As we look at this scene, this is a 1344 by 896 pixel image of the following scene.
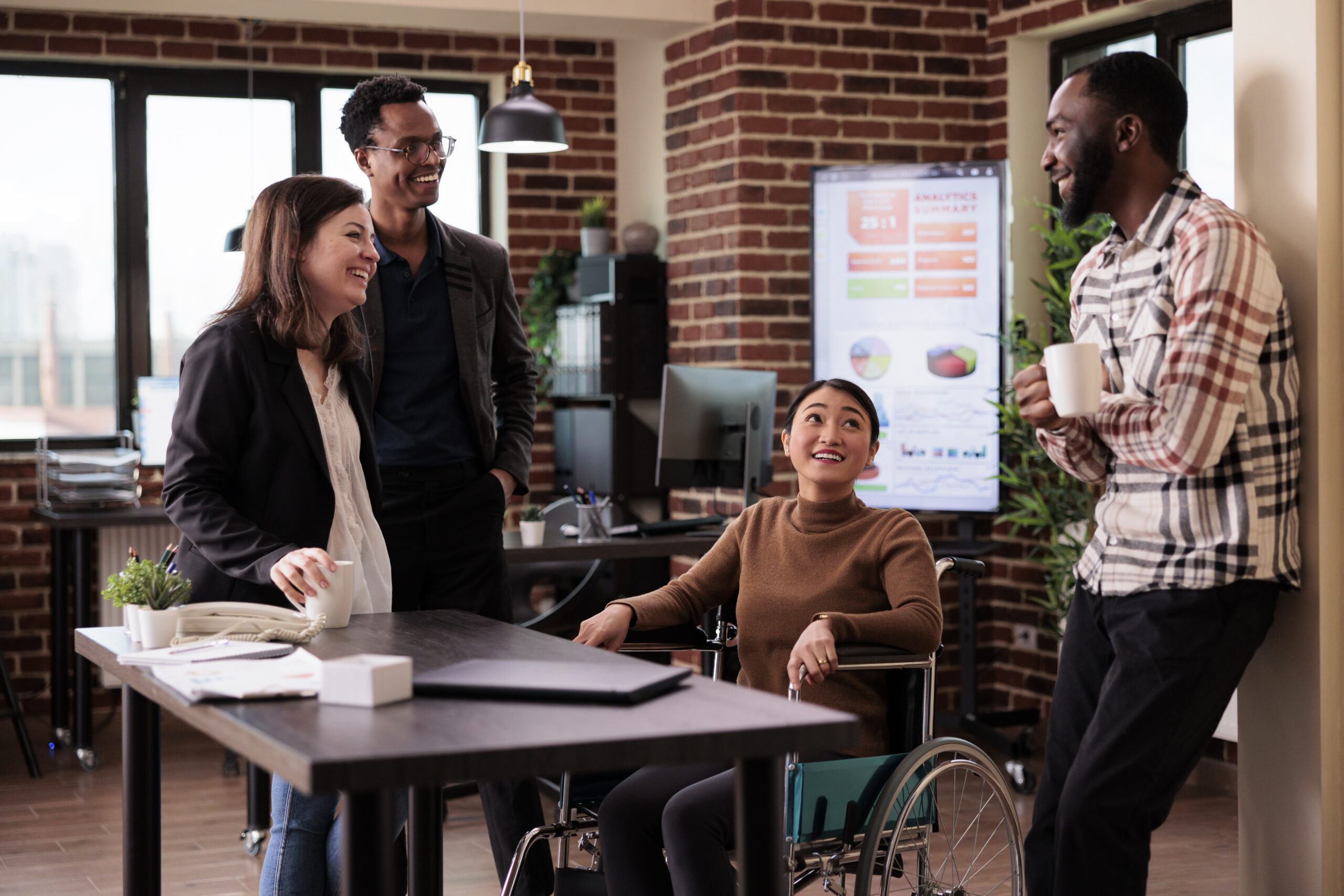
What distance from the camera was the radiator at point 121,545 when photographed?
5711 mm

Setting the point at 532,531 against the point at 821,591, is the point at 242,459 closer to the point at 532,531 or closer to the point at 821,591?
the point at 821,591

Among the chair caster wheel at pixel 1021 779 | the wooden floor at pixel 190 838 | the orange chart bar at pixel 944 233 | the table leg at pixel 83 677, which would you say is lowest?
the wooden floor at pixel 190 838

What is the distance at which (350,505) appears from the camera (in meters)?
2.38

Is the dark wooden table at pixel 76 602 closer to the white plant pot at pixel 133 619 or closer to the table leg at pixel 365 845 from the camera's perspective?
the white plant pot at pixel 133 619

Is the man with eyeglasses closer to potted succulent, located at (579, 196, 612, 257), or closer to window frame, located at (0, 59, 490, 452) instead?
potted succulent, located at (579, 196, 612, 257)

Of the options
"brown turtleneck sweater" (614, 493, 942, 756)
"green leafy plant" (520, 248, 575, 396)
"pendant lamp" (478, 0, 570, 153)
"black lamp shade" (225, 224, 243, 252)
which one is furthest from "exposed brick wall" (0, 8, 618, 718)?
"brown turtleneck sweater" (614, 493, 942, 756)

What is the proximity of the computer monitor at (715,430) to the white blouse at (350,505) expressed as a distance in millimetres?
1711

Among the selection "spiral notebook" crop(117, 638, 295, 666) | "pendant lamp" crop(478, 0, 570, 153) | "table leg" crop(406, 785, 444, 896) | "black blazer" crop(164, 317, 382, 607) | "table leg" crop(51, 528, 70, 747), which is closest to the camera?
"spiral notebook" crop(117, 638, 295, 666)

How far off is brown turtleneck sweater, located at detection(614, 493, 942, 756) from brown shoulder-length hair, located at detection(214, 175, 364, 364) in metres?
0.76

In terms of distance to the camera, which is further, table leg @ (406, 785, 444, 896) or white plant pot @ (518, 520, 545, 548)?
white plant pot @ (518, 520, 545, 548)

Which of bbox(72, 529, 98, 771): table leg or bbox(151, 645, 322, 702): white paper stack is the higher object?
bbox(151, 645, 322, 702): white paper stack

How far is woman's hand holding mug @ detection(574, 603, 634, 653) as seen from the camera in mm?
2555

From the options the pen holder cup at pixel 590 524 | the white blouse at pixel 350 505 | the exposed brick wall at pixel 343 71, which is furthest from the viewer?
the exposed brick wall at pixel 343 71

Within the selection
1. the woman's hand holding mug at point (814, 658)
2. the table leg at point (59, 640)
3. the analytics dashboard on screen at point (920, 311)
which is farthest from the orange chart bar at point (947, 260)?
the table leg at point (59, 640)
